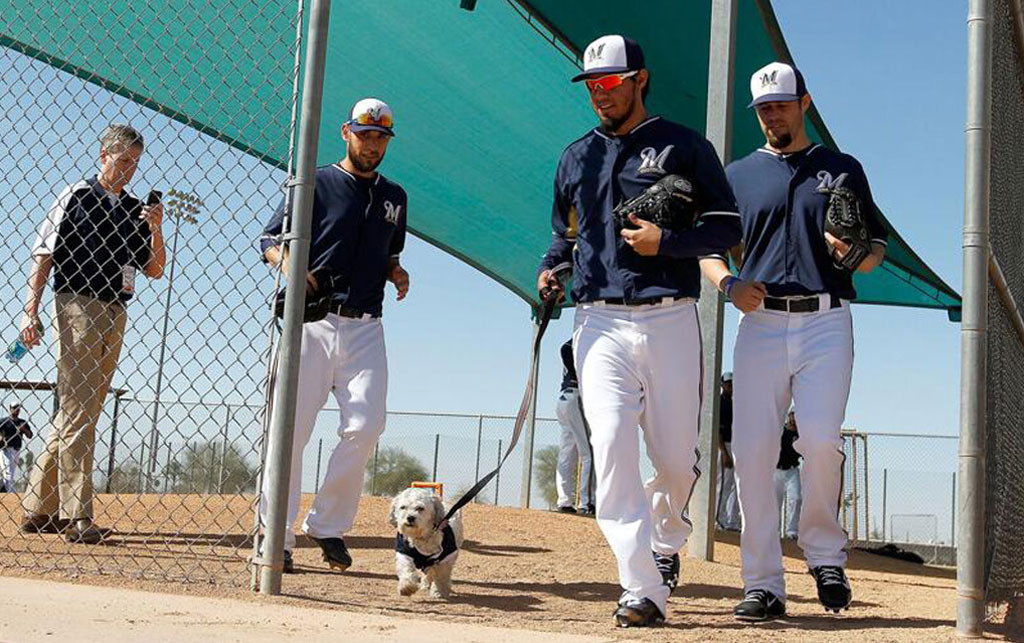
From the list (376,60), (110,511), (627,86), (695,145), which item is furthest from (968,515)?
(376,60)

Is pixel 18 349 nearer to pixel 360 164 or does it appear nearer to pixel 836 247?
pixel 360 164

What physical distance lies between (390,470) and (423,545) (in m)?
12.1

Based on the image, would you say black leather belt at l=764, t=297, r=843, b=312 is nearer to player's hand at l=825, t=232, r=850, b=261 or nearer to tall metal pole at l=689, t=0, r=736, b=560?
player's hand at l=825, t=232, r=850, b=261

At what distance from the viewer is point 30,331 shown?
5520 millimetres

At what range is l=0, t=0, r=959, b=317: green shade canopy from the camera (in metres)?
7.76

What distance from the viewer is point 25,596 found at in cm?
331

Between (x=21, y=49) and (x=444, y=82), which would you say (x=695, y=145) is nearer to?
(x=21, y=49)

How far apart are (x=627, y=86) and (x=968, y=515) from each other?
1.78 meters

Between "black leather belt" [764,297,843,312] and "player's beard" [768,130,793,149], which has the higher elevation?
"player's beard" [768,130,793,149]

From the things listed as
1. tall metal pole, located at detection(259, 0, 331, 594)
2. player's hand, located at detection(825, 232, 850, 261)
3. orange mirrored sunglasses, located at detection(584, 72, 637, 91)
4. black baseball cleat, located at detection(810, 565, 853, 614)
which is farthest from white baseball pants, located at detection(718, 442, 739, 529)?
tall metal pole, located at detection(259, 0, 331, 594)

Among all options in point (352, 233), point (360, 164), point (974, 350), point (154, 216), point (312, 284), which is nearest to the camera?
point (974, 350)

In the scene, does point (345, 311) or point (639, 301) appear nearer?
point (639, 301)

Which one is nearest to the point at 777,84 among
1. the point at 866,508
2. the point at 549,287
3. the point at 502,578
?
the point at 549,287

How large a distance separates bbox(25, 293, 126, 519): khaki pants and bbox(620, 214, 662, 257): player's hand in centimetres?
286
